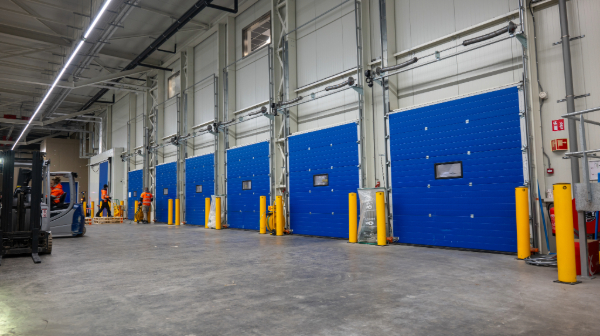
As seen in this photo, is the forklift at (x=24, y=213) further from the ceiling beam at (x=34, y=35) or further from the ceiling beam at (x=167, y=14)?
the ceiling beam at (x=34, y=35)

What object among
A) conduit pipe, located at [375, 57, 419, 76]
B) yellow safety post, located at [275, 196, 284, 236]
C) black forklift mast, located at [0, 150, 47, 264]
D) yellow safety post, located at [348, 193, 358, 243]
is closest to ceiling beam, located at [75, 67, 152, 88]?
black forklift mast, located at [0, 150, 47, 264]

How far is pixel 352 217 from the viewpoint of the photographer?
981 centimetres

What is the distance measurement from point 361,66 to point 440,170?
11.7ft

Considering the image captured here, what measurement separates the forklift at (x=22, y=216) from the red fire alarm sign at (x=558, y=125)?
9894 mm

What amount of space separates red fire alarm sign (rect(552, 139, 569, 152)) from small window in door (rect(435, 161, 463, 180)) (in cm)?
176

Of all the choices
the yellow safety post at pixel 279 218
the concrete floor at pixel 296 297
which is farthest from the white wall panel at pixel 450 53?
the yellow safety post at pixel 279 218

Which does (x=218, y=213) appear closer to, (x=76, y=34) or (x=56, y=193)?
(x=56, y=193)

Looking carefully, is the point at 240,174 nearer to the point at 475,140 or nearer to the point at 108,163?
the point at 475,140

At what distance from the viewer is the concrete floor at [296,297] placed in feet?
11.0

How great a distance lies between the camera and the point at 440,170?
8.69 metres

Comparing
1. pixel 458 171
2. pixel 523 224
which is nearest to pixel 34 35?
pixel 458 171

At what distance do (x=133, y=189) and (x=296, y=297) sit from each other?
72.3 ft

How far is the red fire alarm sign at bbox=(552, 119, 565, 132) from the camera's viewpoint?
7.01 m

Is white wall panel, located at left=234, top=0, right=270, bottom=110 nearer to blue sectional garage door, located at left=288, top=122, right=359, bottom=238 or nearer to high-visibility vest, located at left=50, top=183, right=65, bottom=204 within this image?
blue sectional garage door, located at left=288, top=122, right=359, bottom=238
